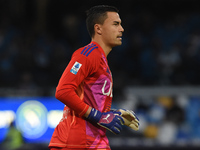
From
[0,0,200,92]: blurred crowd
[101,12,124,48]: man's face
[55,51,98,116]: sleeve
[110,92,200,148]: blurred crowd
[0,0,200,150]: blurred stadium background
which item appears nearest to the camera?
[55,51,98,116]: sleeve

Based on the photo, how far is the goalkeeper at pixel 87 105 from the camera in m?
3.40

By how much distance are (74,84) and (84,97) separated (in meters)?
0.23

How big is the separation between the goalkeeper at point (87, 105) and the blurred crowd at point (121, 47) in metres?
7.80

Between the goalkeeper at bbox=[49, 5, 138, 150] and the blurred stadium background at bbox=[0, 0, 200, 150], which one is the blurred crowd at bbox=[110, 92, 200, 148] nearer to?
the blurred stadium background at bbox=[0, 0, 200, 150]

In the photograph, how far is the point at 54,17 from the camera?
605 inches

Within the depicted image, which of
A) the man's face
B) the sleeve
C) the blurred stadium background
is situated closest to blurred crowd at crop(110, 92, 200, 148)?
the blurred stadium background

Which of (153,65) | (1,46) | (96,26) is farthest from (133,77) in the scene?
(96,26)

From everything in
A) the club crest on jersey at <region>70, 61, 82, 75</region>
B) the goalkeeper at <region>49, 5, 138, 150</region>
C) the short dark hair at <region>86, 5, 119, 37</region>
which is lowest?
the goalkeeper at <region>49, 5, 138, 150</region>

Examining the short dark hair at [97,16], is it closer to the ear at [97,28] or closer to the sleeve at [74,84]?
the ear at [97,28]

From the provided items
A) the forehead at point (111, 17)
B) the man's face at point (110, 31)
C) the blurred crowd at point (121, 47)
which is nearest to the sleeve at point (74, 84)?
the man's face at point (110, 31)

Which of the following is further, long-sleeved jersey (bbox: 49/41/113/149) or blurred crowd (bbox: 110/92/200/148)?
blurred crowd (bbox: 110/92/200/148)

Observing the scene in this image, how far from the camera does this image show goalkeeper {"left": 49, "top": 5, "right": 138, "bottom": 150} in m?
3.40

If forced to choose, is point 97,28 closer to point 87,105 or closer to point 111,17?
point 111,17

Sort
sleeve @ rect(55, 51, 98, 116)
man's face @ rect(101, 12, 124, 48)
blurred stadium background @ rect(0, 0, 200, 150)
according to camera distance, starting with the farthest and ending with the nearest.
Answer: blurred stadium background @ rect(0, 0, 200, 150)
man's face @ rect(101, 12, 124, 48)
sleeve @ rect(55, 51, 98, 116)
